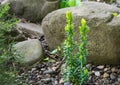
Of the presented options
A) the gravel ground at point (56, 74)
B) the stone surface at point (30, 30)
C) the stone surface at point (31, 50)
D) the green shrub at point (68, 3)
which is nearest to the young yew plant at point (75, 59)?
the gravel ground at point (56, 74)

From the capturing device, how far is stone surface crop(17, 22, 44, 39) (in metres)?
4.29

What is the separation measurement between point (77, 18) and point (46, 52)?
2.19ft

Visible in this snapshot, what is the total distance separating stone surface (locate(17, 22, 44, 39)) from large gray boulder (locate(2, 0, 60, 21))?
27 cm

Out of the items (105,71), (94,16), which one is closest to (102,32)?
(94,16)

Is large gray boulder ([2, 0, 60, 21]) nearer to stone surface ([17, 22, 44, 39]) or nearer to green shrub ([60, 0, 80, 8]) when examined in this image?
green shrub ([60, 0, 80, 8])

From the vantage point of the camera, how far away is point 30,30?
14.5 feet

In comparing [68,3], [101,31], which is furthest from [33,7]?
[101,31]

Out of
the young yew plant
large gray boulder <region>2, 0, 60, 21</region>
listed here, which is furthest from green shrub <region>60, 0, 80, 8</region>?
the young yew plant

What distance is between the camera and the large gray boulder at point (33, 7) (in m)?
4.82

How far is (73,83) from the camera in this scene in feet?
9.64

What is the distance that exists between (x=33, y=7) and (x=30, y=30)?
0.57 meters

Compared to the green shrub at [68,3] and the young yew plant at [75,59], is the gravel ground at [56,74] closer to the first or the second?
the young yew plant at [75,59]

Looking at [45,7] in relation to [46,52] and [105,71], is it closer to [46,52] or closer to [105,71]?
[46,52]

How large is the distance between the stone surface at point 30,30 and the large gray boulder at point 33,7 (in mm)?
271
